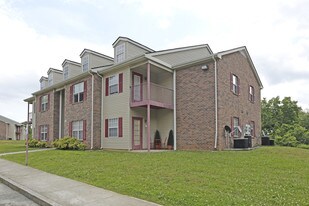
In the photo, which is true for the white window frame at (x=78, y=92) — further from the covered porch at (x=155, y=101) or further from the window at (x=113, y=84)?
the covered porch at (x=155, y=101)

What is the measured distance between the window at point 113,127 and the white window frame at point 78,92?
331 centimetres

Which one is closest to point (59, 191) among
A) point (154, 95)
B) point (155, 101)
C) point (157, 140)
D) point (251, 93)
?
point (155, 101)

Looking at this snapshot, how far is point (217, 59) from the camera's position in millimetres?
15070

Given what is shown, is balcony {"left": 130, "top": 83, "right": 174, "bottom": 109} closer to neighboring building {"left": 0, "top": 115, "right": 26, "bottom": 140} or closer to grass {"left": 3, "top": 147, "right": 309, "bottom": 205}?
grass {"left": 3, "top": 147, "right": 309, "bottom": 205}

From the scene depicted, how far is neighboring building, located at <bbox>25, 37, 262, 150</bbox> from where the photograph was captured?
15.3m

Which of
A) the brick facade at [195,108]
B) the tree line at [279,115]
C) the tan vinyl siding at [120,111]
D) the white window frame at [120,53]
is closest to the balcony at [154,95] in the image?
the tan vinyl siding at [120,111]

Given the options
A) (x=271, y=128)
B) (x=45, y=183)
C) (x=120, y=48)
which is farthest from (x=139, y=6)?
(x=271, y=128)

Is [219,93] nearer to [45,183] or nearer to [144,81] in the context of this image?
[144,81]

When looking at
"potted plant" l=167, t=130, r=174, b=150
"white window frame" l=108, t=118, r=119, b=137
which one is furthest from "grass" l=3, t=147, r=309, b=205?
"white window frame" l=108, t=118, r=119, b=137

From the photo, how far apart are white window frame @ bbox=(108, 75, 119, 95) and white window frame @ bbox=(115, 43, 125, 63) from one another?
1.32 m

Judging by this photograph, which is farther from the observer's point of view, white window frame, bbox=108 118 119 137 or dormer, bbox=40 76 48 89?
dormer, bbox=40 76 48 89

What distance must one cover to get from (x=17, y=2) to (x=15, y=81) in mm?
16798

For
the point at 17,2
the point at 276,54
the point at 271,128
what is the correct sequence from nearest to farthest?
the point at 17,2, the point at 276,54, the point at 271,128

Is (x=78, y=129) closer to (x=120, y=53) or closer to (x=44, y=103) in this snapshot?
(x=120, y=53)
